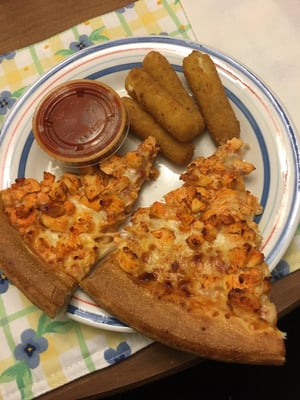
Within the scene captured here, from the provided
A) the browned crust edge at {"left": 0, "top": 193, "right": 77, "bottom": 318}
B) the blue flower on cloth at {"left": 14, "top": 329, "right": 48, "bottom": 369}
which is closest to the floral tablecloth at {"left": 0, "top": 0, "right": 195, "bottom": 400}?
the blue flower on cloth at {"left": 14, "top": 329, "right": 48, "bottom": 369}

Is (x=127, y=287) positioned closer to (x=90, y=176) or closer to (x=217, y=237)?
(x=217, y=237)

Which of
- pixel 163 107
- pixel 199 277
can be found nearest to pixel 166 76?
pixel 163 107

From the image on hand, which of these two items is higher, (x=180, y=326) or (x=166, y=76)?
(x=166, y=76)

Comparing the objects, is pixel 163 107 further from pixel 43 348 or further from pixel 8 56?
pixel 43 348

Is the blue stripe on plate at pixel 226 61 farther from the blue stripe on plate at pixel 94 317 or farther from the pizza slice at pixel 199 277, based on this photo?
the blue stripe on plate at pixel 94 317

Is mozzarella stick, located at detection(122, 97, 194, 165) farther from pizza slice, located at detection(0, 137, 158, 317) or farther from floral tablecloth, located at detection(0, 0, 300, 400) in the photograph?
floral tablecloth, located at detection(0, 0, 300, 400)

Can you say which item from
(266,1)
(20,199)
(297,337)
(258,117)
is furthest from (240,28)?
(297,337)
